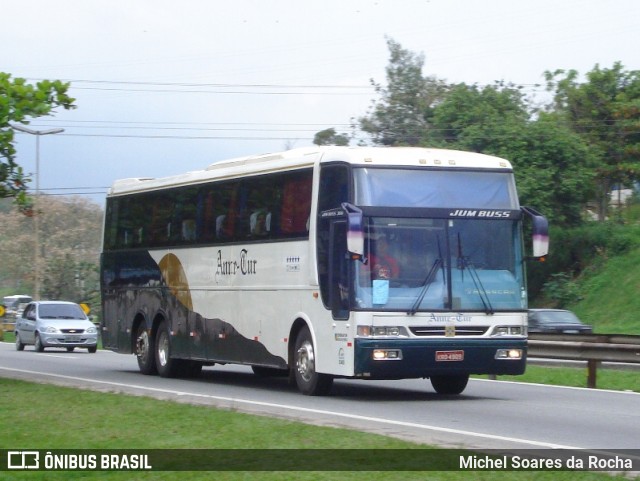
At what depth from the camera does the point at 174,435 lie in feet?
40.2

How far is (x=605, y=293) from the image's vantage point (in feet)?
165

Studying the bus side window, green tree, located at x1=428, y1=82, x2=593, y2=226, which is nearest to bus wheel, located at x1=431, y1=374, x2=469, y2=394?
the bus side window

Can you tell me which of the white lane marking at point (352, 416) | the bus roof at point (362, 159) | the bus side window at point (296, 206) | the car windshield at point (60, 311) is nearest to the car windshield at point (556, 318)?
the car windshield at point (60, 311)

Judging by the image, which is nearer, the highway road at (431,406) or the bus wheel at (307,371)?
the highway road at (431,406)

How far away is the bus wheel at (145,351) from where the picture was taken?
2381cm

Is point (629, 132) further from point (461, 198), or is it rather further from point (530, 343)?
point (461, 198)

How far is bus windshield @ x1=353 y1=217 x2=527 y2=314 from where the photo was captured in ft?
53.8

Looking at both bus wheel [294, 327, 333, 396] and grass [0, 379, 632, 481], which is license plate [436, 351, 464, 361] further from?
grass [0, 379, 632, 481]

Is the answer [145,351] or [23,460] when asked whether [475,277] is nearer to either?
[23,460]

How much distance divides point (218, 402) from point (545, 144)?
36448mm

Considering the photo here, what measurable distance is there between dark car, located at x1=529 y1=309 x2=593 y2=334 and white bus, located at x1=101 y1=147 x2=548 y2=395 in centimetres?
1632

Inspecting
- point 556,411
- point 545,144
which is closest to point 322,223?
point 556,411

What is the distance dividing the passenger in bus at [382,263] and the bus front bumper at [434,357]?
89cm

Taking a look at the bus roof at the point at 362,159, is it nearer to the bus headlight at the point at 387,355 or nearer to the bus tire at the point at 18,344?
the bus headlight at the point at 387,355
